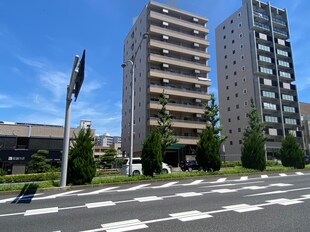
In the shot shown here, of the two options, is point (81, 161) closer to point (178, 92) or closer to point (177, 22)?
point (178, 92)

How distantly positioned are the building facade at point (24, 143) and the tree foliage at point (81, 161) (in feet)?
69.6

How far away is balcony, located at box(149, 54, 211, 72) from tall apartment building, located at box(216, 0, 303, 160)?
39.8 feet

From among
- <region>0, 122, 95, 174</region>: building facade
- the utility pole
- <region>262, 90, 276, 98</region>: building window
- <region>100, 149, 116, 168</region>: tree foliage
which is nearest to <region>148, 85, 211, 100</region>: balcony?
<region>100, 149, 116, 168</region>: tree foliage

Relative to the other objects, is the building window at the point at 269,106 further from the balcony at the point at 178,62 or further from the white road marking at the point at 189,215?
the white road marking at the point at 189,215

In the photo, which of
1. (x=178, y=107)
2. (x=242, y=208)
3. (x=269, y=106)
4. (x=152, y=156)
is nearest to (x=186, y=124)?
(x=178, y=107)

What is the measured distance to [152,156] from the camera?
17406 mm

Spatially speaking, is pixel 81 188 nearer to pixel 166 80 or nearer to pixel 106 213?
pixel 106 213

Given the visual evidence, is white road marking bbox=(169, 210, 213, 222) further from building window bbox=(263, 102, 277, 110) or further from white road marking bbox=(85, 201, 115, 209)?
building window bbox=(263, 102, 277, 110)

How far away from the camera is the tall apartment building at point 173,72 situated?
4569cm

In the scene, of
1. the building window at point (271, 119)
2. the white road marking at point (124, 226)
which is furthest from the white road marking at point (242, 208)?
the building window at point (271, 119)

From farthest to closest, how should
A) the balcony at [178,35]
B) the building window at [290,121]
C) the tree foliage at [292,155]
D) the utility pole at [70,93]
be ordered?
the building window at [290,121] < the balcony at [178,35] < the tree foliage at [292,155] < the utility pole at [70,93]

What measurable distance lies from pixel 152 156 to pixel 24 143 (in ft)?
91.0

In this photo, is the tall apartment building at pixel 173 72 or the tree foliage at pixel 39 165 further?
the tall apartment building at pixel 173 72

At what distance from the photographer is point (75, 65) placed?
13469mm
